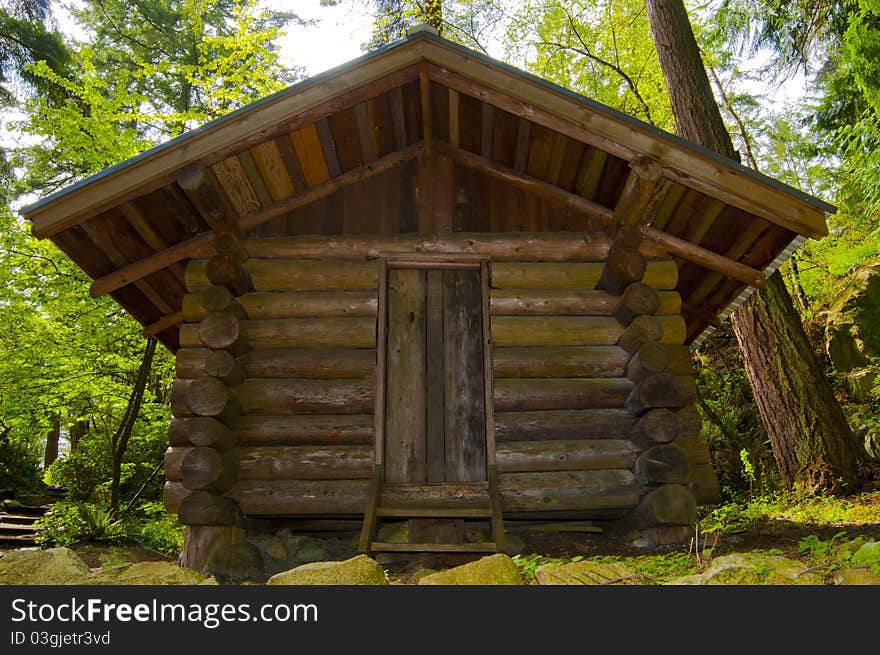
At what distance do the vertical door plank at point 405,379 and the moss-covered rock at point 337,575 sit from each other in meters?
3.19

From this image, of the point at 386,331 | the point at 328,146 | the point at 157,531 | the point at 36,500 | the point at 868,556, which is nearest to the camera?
the point at 868,556

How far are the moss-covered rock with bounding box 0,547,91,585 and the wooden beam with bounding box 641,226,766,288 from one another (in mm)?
6451

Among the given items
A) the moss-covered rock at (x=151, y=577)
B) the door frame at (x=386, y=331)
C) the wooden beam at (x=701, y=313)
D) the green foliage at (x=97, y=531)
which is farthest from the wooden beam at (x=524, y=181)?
the green foliage at (x=97, y=531)

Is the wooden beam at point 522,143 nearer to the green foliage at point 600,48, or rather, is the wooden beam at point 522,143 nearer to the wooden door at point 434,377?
the wooden door at point 434,377

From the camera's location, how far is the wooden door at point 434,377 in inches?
283

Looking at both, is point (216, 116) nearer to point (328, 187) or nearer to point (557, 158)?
point (328, 187)

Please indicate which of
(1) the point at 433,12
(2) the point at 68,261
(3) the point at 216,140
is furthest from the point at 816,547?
(1) the point at 433,12

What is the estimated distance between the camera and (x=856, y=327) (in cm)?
1209

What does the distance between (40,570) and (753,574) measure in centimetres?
425

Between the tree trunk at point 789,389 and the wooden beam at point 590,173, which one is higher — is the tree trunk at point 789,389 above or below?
below

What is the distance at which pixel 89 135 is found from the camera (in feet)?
39.8

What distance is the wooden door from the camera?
7184mm

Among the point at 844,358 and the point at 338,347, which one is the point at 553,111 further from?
the point at 844,358
